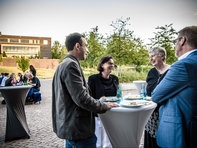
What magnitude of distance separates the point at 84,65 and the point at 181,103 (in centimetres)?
1560

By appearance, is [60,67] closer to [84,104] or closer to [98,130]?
[84,104]

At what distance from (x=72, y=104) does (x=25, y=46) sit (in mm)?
38309

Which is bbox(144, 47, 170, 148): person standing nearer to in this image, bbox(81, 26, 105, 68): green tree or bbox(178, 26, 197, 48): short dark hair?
bbox(178, 26, 197, 48): short dark hair

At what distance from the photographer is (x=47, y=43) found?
130 ft

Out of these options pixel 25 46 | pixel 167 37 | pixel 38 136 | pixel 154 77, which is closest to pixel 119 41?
pixel 167 37

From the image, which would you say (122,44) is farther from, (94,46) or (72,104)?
(72,104)

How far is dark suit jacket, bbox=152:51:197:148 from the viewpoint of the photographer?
1406mm

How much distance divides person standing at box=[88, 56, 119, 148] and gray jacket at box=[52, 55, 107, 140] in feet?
4.14

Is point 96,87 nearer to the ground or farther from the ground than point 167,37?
nearer to the ground

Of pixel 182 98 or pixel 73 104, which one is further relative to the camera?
pixel 73 104

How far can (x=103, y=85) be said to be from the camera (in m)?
3.03

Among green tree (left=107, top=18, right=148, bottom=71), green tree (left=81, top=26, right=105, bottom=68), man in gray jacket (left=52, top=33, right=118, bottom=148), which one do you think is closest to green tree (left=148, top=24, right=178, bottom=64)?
green tree (left=107, top=18, right=148, bottom=71)

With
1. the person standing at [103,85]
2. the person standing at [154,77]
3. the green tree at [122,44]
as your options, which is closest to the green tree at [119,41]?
the green tree at [122,44]

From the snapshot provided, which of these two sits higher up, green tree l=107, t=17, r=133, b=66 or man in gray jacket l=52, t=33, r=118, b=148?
green tree l=107, t=17, r=133, b=66
